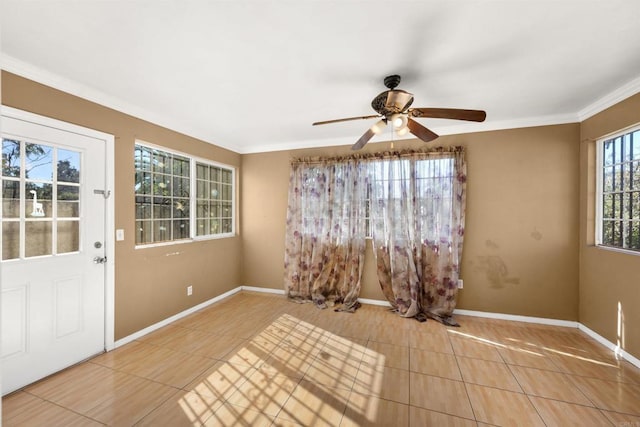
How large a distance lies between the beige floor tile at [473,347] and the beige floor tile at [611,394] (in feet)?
1.87

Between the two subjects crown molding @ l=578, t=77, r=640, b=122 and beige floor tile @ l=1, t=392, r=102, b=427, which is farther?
crown molding @ l=578, t=77, r=640, b=122

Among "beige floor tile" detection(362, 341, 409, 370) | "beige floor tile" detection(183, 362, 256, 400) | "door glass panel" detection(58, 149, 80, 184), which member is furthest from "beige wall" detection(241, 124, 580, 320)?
"door glass panel" detection(58, 149, 80, 184)

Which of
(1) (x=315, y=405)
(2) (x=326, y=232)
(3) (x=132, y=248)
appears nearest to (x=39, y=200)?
(3) (x=132, y=248)

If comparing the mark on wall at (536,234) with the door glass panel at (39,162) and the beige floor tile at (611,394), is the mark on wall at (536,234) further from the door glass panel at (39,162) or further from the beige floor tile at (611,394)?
the door glass panel at (39,162)

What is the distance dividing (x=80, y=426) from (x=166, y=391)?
0.49 m

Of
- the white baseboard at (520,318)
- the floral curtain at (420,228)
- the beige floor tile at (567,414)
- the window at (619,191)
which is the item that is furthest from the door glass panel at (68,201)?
the window at (619,191)

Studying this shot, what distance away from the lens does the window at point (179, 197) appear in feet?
9.91

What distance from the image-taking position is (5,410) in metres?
1.83

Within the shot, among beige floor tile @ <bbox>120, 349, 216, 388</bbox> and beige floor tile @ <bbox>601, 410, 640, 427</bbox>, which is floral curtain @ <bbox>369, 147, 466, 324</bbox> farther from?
beige floor tile @ <bbox>120, 349, 216, 388</bbox>

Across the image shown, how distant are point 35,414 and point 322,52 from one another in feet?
10.5

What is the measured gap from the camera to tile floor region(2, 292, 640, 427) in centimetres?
181

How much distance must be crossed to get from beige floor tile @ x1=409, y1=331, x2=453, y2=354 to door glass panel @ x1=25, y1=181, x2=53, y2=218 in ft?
11.7

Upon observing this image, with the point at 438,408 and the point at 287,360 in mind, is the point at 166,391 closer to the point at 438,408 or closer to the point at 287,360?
the point at 287,360

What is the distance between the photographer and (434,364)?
7.90ft
